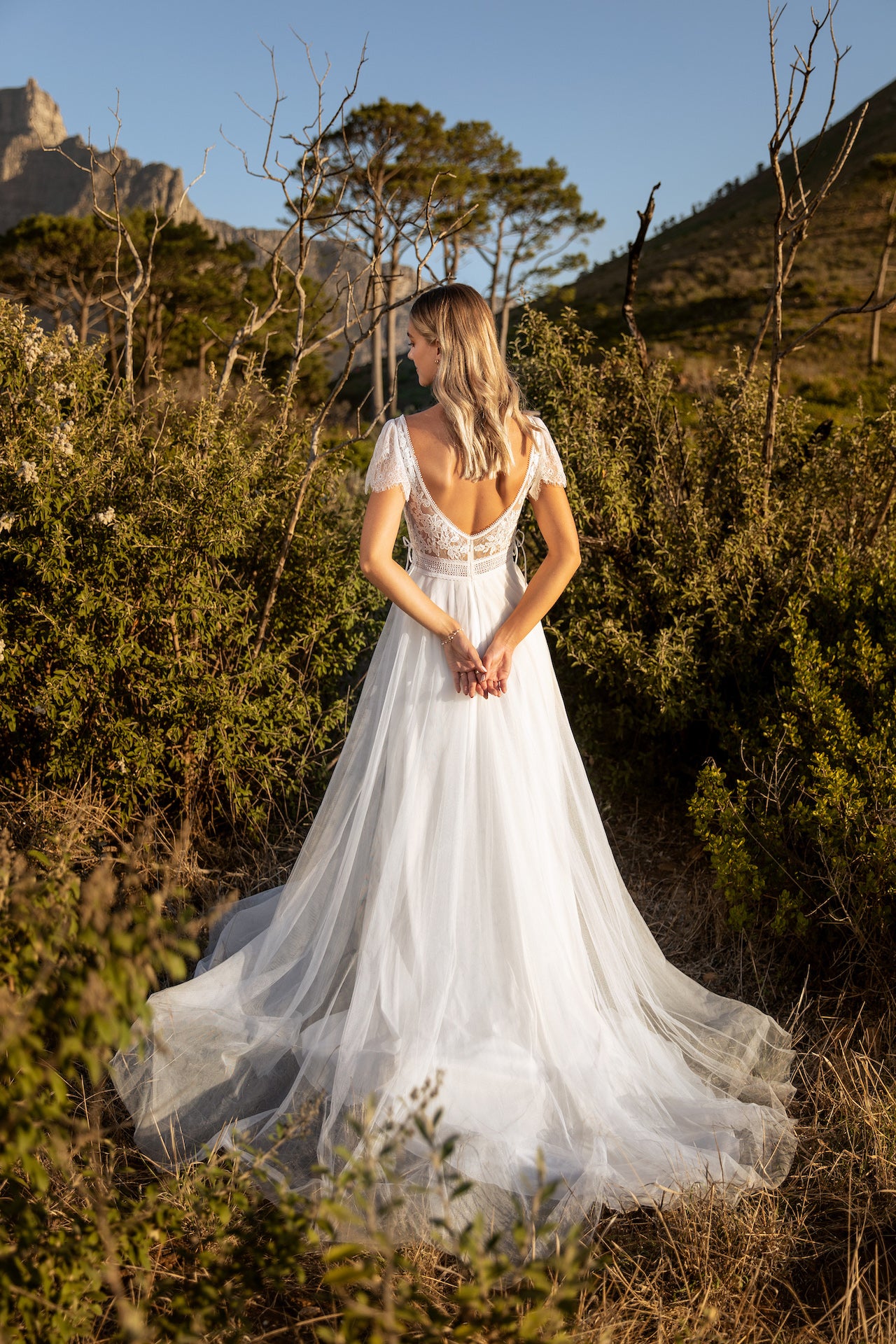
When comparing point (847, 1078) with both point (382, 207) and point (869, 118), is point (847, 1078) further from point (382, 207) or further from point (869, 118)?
point (869, 118)

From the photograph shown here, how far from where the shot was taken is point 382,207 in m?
3.74

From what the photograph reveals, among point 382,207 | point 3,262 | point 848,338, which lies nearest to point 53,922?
point 382,207

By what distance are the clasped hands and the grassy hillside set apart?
18846 mm

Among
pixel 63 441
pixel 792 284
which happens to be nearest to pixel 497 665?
pixel 63 441

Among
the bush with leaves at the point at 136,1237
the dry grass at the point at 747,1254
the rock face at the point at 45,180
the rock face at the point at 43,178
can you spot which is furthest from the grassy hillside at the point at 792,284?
the rock face at the point at 45,180

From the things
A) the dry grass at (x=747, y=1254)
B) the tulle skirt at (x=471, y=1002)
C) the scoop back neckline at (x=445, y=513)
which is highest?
the scoop back neckline at (x=445, y=513)

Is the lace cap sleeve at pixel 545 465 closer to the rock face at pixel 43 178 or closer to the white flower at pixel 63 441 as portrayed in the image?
the white flower at pixel 63 441

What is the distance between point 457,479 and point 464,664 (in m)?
0.56

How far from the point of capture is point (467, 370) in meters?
2.50

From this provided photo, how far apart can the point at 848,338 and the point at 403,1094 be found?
1077 inches

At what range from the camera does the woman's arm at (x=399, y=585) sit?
2578 millimetres

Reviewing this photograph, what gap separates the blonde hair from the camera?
2.49 m

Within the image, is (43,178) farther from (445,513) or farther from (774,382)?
(445,513)

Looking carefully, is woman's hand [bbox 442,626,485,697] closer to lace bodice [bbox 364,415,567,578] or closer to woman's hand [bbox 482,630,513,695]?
woman's hand [bbox 482,630,513,695]
